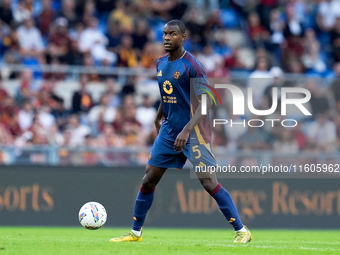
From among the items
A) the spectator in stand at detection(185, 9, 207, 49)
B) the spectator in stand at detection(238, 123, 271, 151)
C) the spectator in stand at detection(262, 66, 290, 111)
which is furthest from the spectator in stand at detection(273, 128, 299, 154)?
the spectator in stand at detection(185, 9, 207, 49)

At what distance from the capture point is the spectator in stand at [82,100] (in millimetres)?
14250

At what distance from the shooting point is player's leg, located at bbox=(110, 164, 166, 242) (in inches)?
330

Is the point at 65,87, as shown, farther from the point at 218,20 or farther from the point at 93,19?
the point at 218,20

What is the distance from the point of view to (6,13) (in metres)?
16.6

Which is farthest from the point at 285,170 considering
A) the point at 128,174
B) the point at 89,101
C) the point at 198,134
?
the point at 198,134

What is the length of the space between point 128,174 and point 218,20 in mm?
6189

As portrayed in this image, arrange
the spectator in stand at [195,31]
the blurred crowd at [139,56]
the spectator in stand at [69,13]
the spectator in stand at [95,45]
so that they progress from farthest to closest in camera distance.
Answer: the spectator in stand at [195,31] < the spectator in stand at [69,13] < the spectator in stand at [95,45] < the blurred crowd at [139,56]

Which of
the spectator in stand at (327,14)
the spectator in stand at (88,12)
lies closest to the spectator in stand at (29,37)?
the spectator in stand at (88,12)

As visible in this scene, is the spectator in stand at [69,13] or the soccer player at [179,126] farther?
the spectator in stand at [69,13]

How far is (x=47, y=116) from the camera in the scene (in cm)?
1389

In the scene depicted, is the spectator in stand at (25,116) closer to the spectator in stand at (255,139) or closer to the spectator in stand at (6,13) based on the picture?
the spectator in stand at (6,13)

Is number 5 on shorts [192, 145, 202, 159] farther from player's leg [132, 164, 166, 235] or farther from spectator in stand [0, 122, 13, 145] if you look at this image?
spectator in stand [0, 122, 13, 145]

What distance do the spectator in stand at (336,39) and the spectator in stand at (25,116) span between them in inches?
322

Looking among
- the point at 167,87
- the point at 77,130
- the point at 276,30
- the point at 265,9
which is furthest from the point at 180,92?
the point at 265,9
